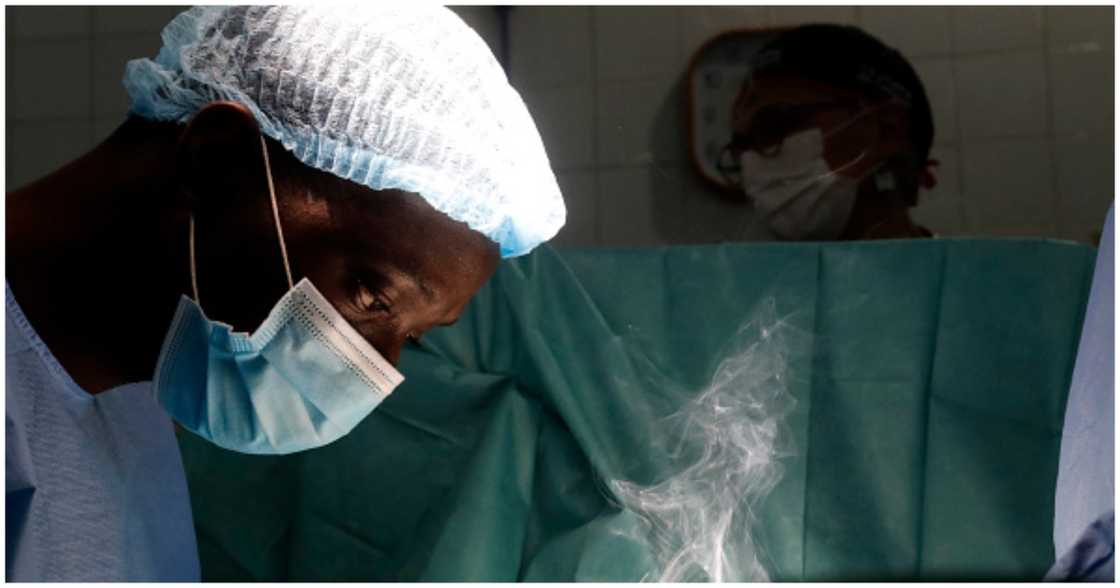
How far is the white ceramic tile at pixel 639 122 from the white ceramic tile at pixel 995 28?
79 cm

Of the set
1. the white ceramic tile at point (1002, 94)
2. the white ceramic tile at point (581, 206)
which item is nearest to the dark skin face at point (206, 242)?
the white ceramic tile at point (581, 206)

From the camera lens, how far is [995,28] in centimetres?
325

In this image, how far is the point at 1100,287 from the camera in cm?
145

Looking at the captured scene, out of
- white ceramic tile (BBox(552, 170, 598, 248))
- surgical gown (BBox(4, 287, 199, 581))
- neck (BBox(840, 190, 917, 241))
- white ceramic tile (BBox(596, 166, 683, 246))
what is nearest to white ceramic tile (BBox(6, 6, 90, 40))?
white ceramic tile (BBox(552, 170, 598, 248))

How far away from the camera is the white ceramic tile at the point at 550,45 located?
341 cm

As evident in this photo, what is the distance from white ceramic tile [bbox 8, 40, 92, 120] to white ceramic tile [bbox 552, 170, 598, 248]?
131 centimetres

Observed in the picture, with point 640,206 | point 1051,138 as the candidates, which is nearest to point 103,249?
point 640,206

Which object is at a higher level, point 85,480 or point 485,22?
point 485,22

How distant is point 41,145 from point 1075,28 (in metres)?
2.79

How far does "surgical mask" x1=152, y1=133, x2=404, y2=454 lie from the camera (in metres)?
1.64

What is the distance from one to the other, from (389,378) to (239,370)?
0.70ft

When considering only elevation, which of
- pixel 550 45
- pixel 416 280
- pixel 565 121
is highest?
pixel 550 45

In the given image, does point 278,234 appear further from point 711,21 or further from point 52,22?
point 711,21

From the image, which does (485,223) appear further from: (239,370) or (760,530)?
(760,530)
